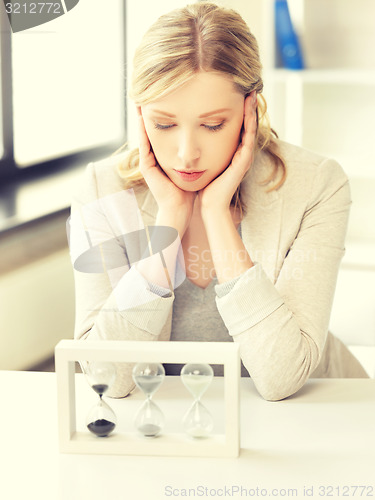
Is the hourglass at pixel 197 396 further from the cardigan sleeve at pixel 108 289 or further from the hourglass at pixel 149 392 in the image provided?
the cardigan sleeve at pixel 108 289

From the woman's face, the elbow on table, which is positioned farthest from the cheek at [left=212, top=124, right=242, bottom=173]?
the elbow on table

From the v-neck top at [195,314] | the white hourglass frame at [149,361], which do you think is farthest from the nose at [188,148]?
the white hourglass frame at [149,361]

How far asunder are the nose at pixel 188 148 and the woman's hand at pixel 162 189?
10cm

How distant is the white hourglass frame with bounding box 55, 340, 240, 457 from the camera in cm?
91

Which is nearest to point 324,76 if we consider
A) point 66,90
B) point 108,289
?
point 66,90

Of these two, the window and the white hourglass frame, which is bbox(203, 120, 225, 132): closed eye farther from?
the window

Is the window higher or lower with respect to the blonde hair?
lower

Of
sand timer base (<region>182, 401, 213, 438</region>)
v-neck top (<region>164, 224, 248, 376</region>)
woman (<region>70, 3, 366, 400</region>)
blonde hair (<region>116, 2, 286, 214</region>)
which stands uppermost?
blonde hair (<region>116, 2, 286, 214</region>)

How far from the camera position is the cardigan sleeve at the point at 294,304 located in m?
1.13

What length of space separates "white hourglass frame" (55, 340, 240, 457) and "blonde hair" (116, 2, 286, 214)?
1.41ft

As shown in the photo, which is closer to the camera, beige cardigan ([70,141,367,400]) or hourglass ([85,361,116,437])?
hourglass ([85,361,116,437])

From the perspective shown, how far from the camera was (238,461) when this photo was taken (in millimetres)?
927

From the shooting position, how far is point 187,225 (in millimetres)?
1308

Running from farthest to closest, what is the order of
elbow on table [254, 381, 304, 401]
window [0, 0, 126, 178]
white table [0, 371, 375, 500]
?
1. window [0, 0, 126, 178]
2. elbow on table [254, 381, 304, 401]
3. white table [0, 371, 375, 500]
